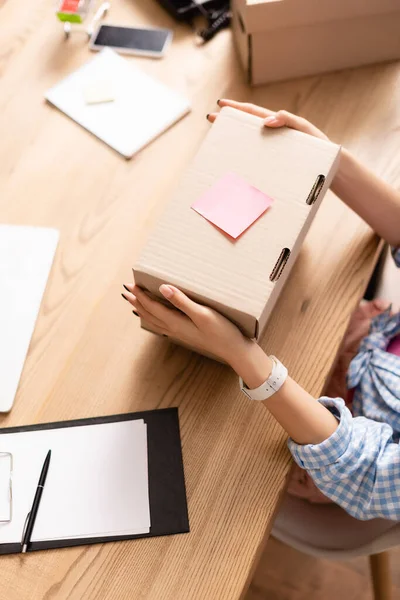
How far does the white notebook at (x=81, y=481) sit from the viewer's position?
2.37 feet

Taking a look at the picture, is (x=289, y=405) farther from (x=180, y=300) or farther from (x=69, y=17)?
(x=69, y=17)

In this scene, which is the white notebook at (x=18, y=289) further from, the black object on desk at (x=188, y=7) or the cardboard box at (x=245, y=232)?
the black object on desk at (x=188, y=7)

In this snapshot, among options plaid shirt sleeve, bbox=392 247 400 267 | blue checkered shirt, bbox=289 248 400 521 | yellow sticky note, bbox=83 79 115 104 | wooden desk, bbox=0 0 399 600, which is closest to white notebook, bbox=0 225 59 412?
wooden desk, bbox=0 0 399 600

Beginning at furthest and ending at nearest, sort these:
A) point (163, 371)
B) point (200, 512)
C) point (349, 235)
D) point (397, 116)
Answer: point (397, 116) → point (349, 235) → point (163, 371) → point (200, 512)

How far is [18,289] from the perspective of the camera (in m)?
0.90

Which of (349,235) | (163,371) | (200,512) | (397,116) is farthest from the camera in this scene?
(397,116)

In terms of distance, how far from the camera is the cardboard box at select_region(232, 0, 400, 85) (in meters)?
0.99

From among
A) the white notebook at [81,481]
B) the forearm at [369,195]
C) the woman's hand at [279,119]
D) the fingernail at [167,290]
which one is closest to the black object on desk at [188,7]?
the woman's hand at [279,119]

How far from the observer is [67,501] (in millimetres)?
739

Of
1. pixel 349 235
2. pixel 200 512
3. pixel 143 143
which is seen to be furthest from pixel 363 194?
pixel 200 512

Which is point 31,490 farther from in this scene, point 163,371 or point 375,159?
point 375,159

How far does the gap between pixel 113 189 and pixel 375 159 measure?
0.45m

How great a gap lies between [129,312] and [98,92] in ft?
1.53

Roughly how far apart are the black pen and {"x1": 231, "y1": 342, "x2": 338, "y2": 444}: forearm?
0.28m
